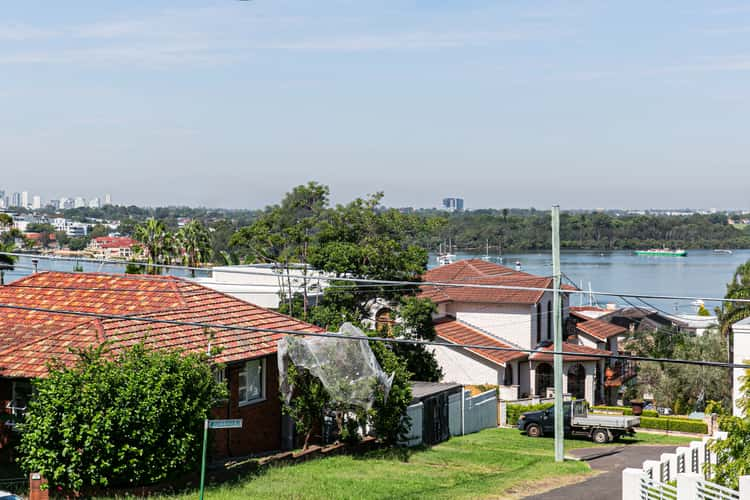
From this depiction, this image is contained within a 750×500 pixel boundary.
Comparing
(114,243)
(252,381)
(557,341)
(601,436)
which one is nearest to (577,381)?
(601,436)

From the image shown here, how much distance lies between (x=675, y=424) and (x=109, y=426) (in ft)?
88.9

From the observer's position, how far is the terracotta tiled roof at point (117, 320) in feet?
76.3

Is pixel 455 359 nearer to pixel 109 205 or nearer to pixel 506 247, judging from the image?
pixel 506 247

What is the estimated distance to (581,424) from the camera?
1369 inches

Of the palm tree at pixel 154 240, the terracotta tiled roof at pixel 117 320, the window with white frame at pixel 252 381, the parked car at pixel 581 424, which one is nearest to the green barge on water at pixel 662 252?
the palm tree at pixel 154 240

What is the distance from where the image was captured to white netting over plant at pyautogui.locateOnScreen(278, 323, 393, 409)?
24.9 metres

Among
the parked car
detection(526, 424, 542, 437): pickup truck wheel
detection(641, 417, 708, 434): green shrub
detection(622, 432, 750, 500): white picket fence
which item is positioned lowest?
detection(641, 417, 708, 434): green shrub

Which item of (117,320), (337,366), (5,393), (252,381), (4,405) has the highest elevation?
(117,320)

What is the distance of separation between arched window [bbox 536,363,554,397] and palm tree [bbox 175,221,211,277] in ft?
80.6

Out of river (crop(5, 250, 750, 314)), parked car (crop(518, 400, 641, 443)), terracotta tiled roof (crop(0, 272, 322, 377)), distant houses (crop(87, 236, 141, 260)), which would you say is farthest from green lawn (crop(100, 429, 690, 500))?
river (crop(5, 250, 750, 314))

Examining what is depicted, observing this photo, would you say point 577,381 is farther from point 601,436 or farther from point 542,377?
point 601,436

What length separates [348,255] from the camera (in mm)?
39094

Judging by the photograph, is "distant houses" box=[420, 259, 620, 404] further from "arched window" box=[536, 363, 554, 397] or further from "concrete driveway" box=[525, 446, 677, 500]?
"concrete driveway" box=[525, 446, 677, 500]

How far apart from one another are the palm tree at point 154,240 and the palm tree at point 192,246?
6.47ft
